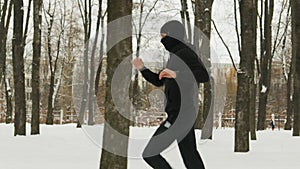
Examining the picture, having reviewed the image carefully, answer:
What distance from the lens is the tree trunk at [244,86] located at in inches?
436

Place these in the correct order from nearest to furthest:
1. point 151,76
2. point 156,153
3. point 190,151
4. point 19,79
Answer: point 156,153
point 190,151
point 151,76
point 19,79

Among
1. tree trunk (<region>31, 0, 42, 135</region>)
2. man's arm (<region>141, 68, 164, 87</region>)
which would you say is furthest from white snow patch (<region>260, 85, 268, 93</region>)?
man's arm (<region>141, 68, 164, 87</region>)

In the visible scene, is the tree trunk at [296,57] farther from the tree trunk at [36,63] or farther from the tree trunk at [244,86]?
the tree trunk at [36,63]

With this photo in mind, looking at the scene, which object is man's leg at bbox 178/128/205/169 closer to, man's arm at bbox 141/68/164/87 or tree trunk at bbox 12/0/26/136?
man's arm at bbox 141/68/164/87

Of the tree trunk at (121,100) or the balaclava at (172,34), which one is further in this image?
the tree trunk at (121,100)

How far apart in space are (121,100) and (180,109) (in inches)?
35.7

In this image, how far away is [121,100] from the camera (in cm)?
611

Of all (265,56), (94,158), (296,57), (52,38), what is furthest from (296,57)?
(52,38)

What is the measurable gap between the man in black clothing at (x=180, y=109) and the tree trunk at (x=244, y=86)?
5.66m

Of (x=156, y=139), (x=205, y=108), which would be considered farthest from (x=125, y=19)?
(x=205, y=108)

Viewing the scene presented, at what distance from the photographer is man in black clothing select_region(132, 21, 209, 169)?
17.9 feet

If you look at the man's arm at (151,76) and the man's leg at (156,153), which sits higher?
the man's arm at (151,76)

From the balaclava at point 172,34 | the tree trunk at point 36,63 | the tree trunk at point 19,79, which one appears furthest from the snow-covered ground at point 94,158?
the tree trunk at point 36,63

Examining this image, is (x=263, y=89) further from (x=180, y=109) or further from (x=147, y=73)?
(x=180, y=109)
